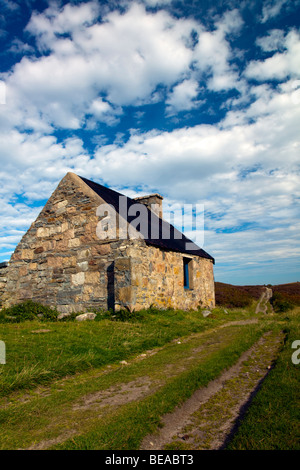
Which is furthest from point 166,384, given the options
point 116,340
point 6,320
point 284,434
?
point 6,320

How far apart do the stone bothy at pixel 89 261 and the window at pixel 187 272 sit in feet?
2.47

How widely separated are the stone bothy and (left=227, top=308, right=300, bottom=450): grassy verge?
6458 mm

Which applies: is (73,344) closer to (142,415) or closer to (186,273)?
(142,415)

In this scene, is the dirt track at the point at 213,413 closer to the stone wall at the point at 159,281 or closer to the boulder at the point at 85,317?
the stone wall at the point at 159,281

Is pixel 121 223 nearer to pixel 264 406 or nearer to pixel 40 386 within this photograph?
pixel 40 386

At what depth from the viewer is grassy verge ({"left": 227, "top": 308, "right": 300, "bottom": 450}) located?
2.78 meters

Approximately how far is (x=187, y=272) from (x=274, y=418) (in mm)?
12713

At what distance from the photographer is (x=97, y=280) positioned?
37.4 ft

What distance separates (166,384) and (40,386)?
2.05 metres

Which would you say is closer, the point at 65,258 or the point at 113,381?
the point at 113,381

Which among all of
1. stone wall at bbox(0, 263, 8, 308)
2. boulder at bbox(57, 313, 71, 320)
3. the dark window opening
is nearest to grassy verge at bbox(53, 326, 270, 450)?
boulder at bbox(57, 313, 71, 320)

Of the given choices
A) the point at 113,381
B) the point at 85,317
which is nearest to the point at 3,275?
the point at 85,317

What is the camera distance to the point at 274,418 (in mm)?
3227

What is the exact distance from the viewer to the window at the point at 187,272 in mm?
15728
